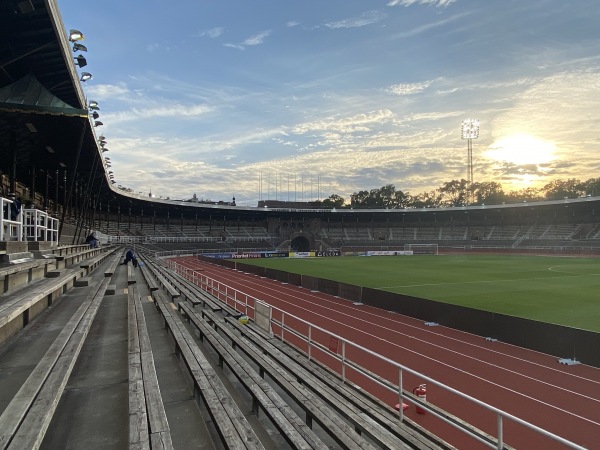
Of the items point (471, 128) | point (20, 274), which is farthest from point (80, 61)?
point (471, 128)

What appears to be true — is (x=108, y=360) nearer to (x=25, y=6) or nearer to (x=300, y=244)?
(x=25, y=6)

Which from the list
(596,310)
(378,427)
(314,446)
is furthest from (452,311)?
(314,446)

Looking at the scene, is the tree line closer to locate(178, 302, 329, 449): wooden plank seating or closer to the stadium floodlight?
the stadium floodlight

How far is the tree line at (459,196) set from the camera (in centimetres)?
13450

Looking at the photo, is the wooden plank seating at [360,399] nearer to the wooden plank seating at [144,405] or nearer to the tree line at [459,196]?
the wooden plank seating at [144,405]

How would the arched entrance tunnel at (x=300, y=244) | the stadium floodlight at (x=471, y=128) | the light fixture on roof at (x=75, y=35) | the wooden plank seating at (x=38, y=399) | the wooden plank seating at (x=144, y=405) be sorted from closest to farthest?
the wooden plank seating at (x=38, y=399) → the wooden plank seating at (x=144, y=405) → the light fixture on roof at (x=75, y=35) → the arched entrance tunnel at (x=300, y=244) → the stadium floodlight at (x=471, y=128)

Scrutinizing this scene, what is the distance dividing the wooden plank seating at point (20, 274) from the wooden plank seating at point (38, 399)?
5.62ft

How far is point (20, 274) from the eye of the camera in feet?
25.7

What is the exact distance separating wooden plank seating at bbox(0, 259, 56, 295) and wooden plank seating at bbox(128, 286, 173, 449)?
2.47 m

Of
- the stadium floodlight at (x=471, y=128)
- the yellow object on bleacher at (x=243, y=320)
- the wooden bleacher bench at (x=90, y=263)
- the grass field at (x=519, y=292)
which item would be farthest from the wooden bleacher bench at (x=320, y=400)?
the stadium floodlight at (x=471, y=128)

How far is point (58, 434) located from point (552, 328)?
1191 centimetres

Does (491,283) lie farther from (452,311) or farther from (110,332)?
(110,332)

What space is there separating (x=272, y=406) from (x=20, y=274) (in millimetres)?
6356

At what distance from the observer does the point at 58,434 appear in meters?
3.96
